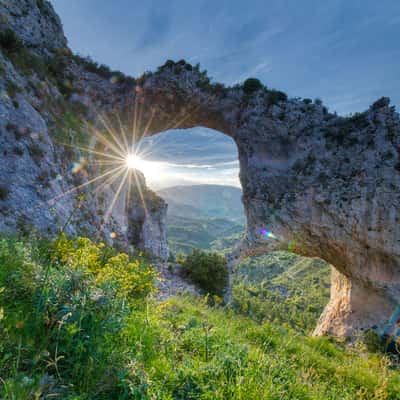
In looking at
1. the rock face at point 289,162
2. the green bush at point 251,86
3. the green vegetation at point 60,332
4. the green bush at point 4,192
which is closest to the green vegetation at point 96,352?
the green vegetation at point 60,332

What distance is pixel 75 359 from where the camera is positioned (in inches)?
79.1

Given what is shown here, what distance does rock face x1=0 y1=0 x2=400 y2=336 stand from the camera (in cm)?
1291

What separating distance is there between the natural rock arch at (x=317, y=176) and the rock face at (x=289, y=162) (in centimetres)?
7

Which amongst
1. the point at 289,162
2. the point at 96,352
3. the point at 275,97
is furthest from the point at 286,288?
the point at 96,352

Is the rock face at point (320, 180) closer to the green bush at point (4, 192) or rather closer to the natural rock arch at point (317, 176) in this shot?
the natural rock arch at point (317, 176)

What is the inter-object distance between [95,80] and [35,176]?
1562 centimetres

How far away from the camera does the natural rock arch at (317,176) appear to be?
1362 cm

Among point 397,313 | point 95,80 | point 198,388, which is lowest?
point 397,313

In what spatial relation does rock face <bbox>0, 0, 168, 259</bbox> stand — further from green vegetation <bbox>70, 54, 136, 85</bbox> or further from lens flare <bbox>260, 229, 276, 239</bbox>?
lens flare <bbox>260, 229, 276, 239</bbox>

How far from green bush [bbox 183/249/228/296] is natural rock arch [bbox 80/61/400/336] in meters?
1.95

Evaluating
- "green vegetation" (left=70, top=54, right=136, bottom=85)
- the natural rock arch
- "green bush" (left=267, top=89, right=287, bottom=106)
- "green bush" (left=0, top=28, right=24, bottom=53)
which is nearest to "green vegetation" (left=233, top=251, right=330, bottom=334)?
the natural rock arch

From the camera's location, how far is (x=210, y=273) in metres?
16.3

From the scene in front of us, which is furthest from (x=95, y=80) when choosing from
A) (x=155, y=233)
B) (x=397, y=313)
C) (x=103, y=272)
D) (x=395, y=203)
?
(x=397, y=313)

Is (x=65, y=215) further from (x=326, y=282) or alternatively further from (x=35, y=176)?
(x=326, y=282)
